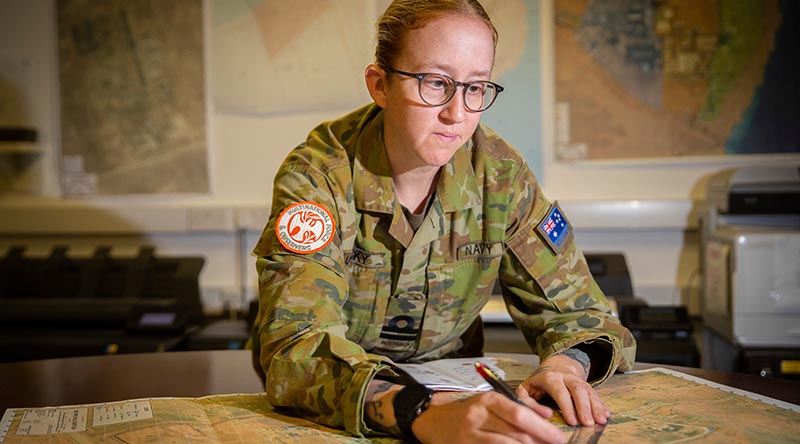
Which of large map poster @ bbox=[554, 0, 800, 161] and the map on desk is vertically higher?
large map poster @ bbox=[554, 0, 800, 161]

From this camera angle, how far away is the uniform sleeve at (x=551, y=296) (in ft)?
4.03

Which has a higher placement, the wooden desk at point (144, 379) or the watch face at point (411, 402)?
the watch face at point (411, 402)

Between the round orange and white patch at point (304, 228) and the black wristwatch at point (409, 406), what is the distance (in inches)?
12.8

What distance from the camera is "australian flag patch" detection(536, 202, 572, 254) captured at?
52.9 inches

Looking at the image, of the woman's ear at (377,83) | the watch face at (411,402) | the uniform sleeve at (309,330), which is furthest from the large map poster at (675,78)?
the watch face at (411,402)

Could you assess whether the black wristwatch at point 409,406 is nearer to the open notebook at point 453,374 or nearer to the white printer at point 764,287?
the open notebook at point 453,374

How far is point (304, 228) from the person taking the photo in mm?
1177

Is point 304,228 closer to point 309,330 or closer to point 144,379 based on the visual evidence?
point 309,330

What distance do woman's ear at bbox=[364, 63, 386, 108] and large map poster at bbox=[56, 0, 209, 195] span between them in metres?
2.10

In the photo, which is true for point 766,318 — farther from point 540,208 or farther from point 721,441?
point 721,441

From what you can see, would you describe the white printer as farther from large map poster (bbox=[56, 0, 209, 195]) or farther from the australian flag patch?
large map poster (bbox=[56, 0, 209, 195])

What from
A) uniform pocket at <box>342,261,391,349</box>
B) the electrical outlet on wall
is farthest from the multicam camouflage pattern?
the electrical outlet on wall

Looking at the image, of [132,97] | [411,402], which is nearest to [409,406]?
[411,402]

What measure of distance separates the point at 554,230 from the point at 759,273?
4.81 feet
